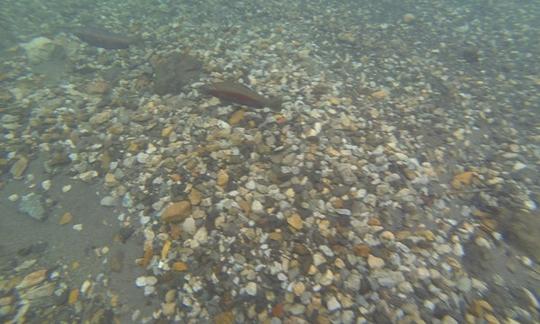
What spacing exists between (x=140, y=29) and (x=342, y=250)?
213 inches

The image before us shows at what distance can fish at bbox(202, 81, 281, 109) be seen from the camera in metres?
4.68

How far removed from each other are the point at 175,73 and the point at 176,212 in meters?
2.44

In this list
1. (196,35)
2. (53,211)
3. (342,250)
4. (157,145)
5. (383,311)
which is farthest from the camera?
(196,35)

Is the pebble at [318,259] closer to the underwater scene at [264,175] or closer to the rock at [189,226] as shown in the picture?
the underwater scene at [264,175]

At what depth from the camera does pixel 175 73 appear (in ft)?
17.2

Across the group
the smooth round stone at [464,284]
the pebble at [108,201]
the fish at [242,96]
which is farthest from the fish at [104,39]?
the smooth round stone at [464,284]

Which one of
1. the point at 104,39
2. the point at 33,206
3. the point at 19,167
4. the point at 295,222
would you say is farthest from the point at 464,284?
the point at 104,39

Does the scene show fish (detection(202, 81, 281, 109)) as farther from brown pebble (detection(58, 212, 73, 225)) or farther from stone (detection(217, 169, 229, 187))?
brown pebble (detection(58, 212, 73, 225))

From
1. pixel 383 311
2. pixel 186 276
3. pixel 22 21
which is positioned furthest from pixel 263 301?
pixel 22 21

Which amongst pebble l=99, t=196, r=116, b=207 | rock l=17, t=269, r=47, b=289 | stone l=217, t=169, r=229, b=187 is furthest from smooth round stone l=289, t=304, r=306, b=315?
rock l=17, t=269, r=47, b=289

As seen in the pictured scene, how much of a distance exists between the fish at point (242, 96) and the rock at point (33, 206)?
7.60ft

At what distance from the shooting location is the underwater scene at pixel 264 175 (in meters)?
3.16

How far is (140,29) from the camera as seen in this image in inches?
261

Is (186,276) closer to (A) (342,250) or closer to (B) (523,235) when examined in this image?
(A) (342,250)
